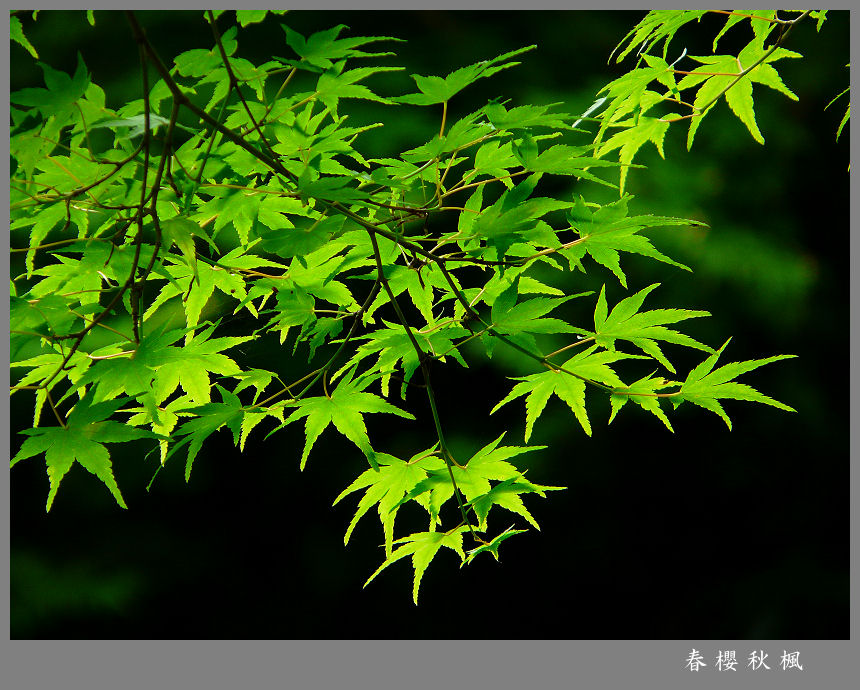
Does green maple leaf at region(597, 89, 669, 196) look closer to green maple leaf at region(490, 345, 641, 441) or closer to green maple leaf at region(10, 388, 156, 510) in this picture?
green maple leaf at region(490, 345, 641, 441)

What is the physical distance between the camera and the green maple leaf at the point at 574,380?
2.87 ft

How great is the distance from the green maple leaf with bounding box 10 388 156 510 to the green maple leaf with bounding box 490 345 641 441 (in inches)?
15.9

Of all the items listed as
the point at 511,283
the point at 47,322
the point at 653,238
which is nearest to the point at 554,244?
the point at 511,283

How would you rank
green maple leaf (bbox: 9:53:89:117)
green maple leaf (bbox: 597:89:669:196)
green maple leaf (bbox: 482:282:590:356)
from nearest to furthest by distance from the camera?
1. green maple leaf (bbox: 9:53:89:117)
2. green maple leaf (bbox: 482:282:590:356)
3. green maple leaf (bbox: 597:89:669:196)

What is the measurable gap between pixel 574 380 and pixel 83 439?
1.72ft

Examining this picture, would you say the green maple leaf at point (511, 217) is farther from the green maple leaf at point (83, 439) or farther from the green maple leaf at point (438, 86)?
the green maple leaf at point (83, 439)

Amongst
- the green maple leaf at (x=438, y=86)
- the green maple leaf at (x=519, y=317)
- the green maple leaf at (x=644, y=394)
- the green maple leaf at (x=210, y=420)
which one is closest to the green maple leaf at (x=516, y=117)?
the green maple leaf at (x=438, y=86)

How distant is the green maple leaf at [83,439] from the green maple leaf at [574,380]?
1.32ft

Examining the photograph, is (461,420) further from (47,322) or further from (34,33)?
(47,322)

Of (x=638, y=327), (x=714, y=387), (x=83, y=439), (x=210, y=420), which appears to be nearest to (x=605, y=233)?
(x=638, y=327)

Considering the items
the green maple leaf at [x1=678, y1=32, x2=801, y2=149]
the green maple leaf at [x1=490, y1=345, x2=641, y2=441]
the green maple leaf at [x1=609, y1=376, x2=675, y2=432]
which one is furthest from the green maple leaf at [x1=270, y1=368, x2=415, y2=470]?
the green maple leaf at [x1=678, y1=32, x2=801, y2=149]

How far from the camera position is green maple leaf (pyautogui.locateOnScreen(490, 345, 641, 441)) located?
34.5 inches

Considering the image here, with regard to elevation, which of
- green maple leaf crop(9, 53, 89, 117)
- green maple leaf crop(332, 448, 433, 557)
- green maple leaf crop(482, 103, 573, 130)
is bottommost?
green maple leaf crop(332, 448, 433, 557)

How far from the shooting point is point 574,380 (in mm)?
895
